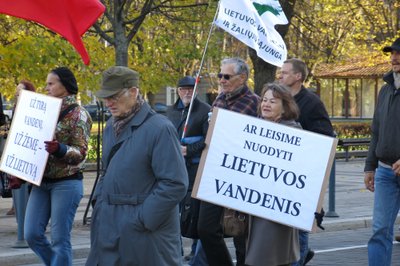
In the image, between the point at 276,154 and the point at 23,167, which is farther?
the point at 23,167

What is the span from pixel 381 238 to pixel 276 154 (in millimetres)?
1483

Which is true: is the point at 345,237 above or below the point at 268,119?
below

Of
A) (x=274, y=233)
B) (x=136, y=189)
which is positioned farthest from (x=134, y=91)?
(x=274, y=233)

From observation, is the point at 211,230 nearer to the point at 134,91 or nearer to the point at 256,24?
the point at 134,91

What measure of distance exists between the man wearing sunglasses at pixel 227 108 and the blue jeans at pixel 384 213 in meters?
1.03

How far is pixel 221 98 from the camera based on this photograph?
337 inches

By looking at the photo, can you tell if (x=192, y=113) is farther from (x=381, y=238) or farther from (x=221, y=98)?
(x=381, y=238)

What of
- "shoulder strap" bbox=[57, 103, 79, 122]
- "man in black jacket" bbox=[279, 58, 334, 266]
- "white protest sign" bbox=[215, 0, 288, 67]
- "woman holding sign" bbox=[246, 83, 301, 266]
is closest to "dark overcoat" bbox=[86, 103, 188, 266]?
"woman holding sign" bbox=[246, 83, 301, 266]

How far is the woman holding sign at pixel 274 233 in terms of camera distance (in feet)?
21.5

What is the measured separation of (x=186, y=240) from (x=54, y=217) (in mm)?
4772

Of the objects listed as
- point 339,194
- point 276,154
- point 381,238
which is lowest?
point 339,194

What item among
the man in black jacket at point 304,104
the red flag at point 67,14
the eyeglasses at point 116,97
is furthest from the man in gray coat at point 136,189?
the red flag at point 67,14

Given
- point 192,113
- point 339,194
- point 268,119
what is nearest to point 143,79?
point 339,194

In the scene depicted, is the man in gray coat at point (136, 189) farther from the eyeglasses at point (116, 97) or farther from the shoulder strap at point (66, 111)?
the shoulder strap at point (66, 111)
